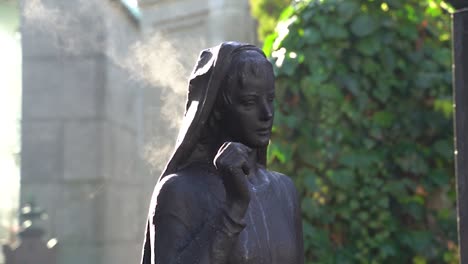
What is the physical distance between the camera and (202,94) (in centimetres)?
246

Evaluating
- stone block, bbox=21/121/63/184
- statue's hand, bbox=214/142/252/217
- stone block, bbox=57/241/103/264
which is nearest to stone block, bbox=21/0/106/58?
stone block, bbox=21/121/63/184

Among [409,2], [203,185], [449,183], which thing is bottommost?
[449,183]

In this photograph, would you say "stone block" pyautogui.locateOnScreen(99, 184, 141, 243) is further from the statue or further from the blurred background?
the statue

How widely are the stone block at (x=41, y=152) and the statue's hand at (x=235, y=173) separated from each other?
4045 mm

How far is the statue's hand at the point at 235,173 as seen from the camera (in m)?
2.26

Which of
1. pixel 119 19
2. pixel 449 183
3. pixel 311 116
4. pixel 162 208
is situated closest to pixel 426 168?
pixel 449 183

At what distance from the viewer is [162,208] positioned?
239 cm

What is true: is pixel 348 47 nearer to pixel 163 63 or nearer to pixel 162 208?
pixel 163 63

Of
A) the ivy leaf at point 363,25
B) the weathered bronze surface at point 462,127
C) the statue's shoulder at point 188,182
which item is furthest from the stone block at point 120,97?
the statue's shoulder at point 188,182

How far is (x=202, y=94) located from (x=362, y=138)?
285cm

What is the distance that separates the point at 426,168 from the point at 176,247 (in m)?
3.12

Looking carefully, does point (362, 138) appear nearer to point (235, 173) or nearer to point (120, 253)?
point (120, 253)

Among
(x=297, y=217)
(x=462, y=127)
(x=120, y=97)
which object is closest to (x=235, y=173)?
(x=297, y=217)

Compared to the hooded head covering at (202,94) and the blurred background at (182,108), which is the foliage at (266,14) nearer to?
the blurred background at (182,108)
